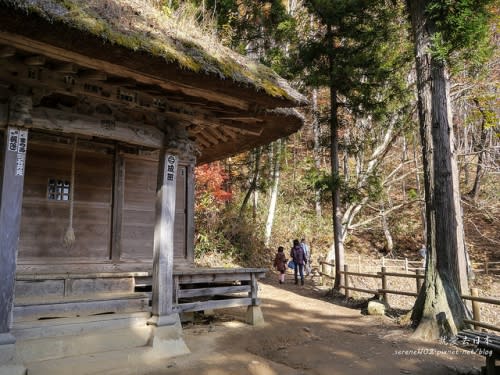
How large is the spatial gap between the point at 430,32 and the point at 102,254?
25.8ft

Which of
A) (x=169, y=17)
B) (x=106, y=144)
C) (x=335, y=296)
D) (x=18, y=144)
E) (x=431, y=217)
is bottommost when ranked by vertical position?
(x=335, y=296)

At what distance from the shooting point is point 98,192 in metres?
7.25

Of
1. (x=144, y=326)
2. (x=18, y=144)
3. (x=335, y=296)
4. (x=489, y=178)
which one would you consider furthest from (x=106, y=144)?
(x=489, y=178)

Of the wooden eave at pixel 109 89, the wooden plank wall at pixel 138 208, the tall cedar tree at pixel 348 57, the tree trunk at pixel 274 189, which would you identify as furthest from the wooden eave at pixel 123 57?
the tree trunk at pixel 274 189

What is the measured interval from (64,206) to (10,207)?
8.40ft

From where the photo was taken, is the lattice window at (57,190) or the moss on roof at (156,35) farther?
the lattice window at (57,190)

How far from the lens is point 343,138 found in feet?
42.7

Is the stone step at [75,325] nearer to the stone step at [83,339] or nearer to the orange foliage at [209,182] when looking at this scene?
the stone step at [83,339]

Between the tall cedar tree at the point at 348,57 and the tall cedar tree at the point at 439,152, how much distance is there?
349cm

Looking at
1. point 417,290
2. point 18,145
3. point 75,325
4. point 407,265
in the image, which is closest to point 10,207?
point 18,145

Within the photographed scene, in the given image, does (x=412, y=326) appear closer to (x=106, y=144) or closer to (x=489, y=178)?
(x=106, y=144)

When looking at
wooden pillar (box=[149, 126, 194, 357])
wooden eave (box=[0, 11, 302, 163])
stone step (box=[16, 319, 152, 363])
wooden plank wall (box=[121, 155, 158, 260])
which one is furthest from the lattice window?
stone step (box=[16, 319, 152, 363])

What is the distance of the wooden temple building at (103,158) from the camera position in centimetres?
426

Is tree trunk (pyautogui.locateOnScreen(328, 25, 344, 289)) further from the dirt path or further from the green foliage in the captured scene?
the green foliage
